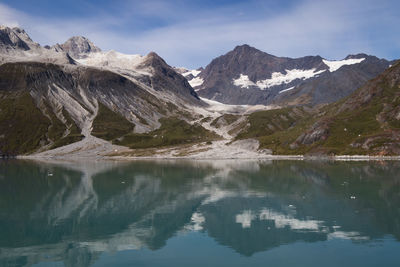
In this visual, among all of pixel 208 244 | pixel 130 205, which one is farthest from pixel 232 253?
pixel 130 205

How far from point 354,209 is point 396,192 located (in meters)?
29.3

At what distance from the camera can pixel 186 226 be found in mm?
66250

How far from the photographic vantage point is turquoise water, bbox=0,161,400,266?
4856 centimetres

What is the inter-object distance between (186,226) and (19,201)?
5251 cm

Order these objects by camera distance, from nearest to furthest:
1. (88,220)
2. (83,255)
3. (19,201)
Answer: (83,255) → (88,220) → (19,201)

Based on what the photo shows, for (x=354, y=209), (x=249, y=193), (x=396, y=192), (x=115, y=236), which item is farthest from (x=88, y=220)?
(x=396, y=192)

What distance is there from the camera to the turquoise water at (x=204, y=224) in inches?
1912

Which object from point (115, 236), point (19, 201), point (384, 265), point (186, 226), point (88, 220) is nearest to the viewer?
point (384, 265)

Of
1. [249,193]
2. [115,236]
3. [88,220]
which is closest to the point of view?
[115,236]

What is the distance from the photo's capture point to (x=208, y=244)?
180ft

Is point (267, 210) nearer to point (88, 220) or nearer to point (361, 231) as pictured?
point (361, 231)

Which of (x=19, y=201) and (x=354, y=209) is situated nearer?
(x=354, y=209)

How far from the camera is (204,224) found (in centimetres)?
6731

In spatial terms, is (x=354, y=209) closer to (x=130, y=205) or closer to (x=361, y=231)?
(x=361, y=231)
